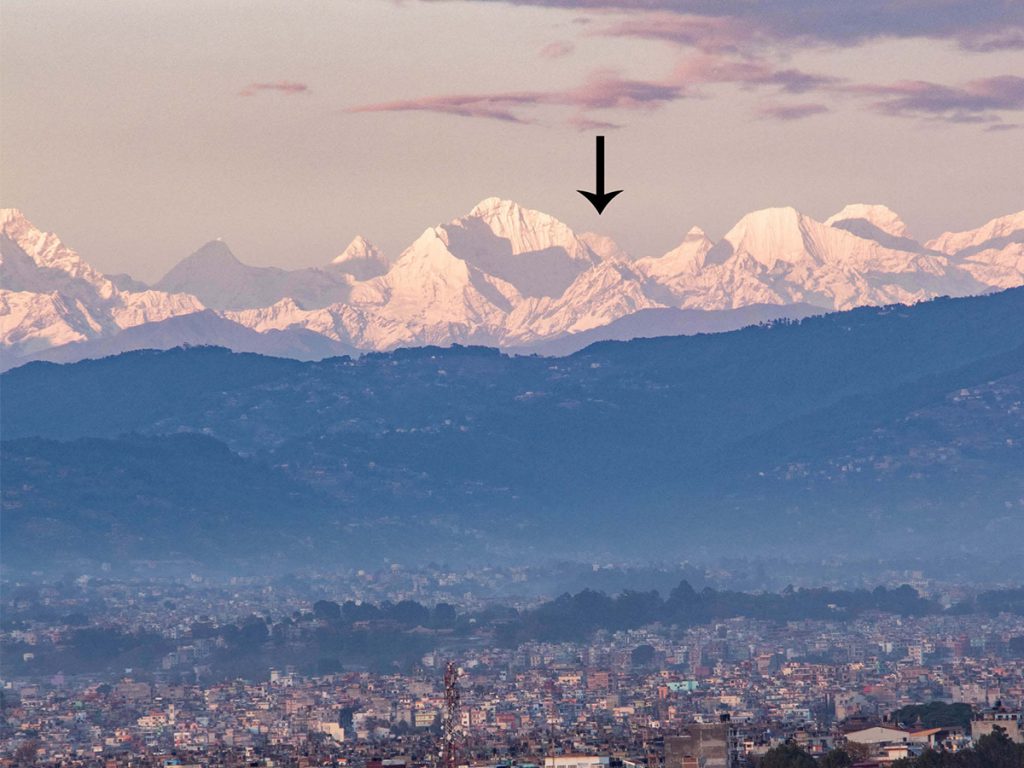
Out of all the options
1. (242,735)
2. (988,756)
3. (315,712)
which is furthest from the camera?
(315,712)

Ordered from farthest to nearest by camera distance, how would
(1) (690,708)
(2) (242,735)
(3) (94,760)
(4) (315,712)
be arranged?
(4) (315,712) → (1) (690,708) → (2) (242,735) → (3) (94,760)

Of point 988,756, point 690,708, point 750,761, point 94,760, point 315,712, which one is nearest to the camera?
point 988,756

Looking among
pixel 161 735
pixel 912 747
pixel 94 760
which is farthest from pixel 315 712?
pixel 912 747

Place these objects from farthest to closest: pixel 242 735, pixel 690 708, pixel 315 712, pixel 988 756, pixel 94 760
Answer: pixel 315 712
pixel 690 708
pixel 242 735
pixel 94 760
pixel 988 756

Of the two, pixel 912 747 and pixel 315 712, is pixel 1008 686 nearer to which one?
pixel 315 712

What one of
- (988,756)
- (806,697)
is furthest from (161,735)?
(988,756)

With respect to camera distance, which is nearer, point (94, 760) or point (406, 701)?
point (94, 760)

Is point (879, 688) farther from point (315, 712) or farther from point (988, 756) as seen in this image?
point (988, 756)

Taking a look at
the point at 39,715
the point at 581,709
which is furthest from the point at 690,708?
the point at 39,715

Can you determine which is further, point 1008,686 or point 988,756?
point 1008,686
